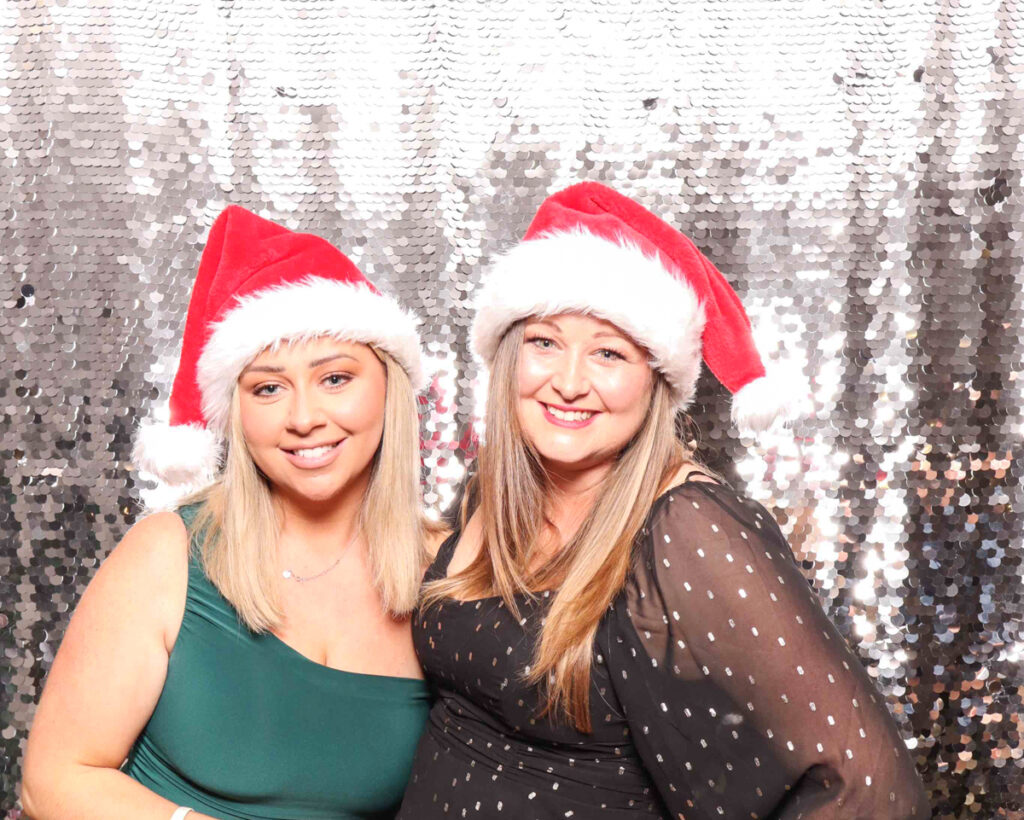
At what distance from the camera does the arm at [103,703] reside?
152 centimetres

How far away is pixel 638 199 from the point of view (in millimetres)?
2037

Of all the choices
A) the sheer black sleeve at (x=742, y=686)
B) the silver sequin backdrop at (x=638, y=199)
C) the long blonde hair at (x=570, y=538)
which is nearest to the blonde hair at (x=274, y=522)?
the long blonde hair at (x=570, y=538)

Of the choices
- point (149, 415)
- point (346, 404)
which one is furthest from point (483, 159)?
point (149, 415)

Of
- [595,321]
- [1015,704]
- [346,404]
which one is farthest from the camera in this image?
[1015,704]

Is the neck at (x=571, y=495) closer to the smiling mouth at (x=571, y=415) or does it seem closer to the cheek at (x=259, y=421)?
the smiling mouth at (x=571, y=415)

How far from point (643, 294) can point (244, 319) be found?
665 mm

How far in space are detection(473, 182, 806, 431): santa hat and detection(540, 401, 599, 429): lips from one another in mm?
131

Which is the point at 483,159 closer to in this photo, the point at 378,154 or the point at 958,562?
the point at 378,154

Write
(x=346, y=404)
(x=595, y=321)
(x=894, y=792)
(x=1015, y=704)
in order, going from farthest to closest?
(x=1015, y=704) < (x=346, y=404) < (x=595, y=321) < (x=894, y=792)

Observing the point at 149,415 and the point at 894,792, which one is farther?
the point at 149,415

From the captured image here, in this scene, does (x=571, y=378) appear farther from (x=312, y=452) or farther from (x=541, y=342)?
(x=312, y=452)

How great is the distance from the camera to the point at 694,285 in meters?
1.57

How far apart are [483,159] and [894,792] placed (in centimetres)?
141

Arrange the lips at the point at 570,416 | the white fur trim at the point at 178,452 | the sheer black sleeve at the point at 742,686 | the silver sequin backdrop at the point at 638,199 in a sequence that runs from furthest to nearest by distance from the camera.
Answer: the silver sequin backdrop at the point at 638,199
the white fur trim at the point at 178,452
the lips at the point at 570,416
the sheer black sleeve at the point at 742,686
